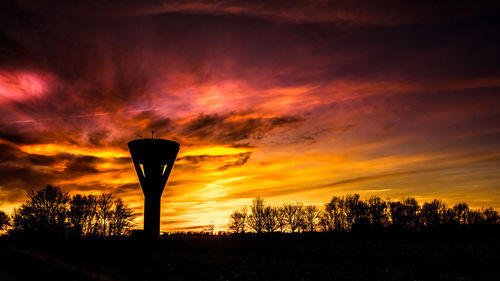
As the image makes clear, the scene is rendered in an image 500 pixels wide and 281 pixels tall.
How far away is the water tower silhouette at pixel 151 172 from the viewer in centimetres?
2883

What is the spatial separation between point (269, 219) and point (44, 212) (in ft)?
206

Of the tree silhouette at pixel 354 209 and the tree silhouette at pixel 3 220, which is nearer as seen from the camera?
the tree silhouette at pixel 3 220

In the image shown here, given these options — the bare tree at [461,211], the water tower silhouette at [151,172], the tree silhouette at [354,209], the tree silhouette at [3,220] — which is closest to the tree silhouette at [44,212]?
the water tower silhouette at [151,172]

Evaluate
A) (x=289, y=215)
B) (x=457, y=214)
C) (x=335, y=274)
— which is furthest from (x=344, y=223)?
(x=335, y=274)

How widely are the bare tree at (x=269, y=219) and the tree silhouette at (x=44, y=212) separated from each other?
57.2 metres

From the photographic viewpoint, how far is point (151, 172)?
29.1 m

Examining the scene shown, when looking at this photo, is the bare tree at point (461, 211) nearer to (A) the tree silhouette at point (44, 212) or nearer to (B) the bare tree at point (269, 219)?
(B) the bare tree at point (269, 219)

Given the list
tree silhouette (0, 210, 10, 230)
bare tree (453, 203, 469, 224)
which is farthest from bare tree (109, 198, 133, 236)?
bare tree (453, 203, 469, 224)

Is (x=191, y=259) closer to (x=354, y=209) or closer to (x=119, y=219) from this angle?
(x=119, y=219)

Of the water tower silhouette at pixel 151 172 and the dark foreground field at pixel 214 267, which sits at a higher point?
the water tower silhouette at pixel 151 172

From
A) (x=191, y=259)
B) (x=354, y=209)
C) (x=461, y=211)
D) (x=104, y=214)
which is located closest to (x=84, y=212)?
(x=104, y=214)

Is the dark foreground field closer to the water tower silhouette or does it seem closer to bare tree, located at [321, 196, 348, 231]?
the water tower silhouette

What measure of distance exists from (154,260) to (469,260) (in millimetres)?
22475

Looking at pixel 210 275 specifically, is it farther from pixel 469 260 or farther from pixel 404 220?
pixel 404 220
